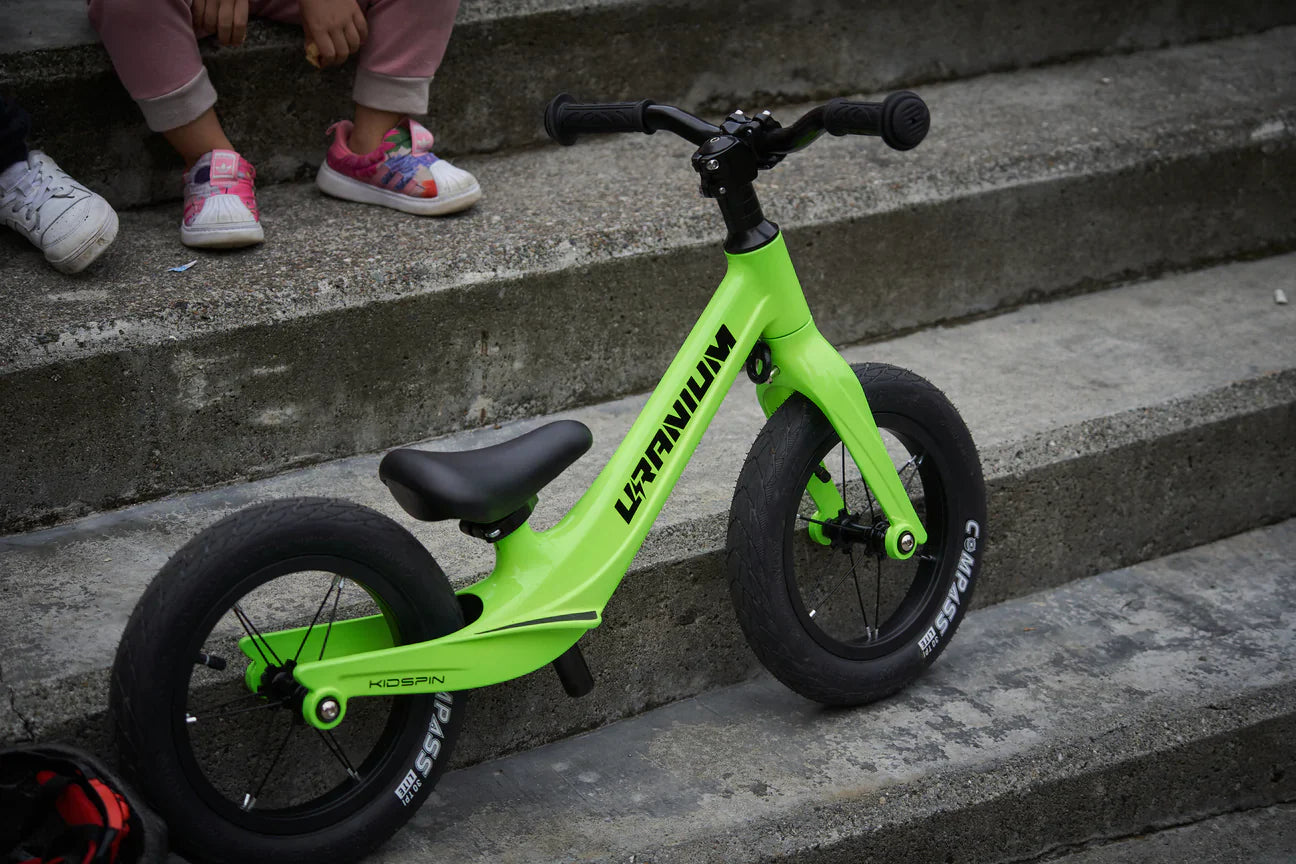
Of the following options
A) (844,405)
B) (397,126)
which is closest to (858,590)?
(844,405)

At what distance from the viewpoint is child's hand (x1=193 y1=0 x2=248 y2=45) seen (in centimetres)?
279

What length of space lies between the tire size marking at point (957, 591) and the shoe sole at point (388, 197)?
1294 mm

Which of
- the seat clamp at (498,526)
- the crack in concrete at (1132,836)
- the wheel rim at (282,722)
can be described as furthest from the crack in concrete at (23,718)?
the crack in concrete at (1132,836)

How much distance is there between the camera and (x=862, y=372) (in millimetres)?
2340

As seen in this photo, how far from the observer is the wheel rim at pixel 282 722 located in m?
1.90

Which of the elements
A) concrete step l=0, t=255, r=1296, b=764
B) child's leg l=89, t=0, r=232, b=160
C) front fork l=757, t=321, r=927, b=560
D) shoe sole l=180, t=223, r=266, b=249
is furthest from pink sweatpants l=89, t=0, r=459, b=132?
front fork l=757, t=321, r=927, b=560

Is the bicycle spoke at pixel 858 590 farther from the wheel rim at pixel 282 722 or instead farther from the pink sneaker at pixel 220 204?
the pink sneaker at pixel 220 204

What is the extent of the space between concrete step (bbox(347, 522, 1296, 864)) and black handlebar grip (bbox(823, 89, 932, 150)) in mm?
1087

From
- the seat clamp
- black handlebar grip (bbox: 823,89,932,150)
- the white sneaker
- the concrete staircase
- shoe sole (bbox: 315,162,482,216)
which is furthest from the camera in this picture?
shoe sole (bbox: 315,162,482,216)

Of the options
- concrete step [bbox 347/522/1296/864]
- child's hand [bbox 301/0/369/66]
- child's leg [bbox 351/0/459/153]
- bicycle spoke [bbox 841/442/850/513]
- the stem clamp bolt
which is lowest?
concrete step [bbox 347/522/1296/864]

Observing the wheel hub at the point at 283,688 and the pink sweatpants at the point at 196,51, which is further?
the pink sweatpants at the point at 196,51

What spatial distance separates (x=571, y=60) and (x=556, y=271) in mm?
826

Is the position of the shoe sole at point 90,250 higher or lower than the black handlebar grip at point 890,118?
higher

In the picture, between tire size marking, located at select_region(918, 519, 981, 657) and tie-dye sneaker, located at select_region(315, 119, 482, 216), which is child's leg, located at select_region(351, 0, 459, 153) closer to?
tie-dye sneaker, located at select_region(315, 119, 482, 216)
